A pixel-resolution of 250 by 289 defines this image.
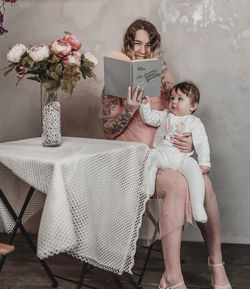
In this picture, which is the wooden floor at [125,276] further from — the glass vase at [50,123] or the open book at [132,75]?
the open book at [132,75]

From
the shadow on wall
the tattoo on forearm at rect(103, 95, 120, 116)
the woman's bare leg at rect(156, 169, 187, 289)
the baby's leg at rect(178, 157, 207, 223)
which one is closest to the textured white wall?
the shadow on wall

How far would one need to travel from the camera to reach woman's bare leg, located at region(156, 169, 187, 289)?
7.97 feet

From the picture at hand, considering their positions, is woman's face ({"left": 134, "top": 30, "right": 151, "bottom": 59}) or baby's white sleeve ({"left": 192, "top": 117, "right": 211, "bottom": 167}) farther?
woman's face ({"left": 134, "top": 30, "right": 151, "bottom": 59})

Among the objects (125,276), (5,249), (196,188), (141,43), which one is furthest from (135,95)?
(5,249)

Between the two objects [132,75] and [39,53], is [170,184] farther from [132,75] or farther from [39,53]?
[39,53]

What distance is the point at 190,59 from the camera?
3.31 meters

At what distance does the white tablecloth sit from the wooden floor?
447 millimetres

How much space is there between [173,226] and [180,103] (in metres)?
0.71

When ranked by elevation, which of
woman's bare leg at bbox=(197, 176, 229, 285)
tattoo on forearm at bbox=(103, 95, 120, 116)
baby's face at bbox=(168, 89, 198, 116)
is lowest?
woman's bare leg at bbox=(197, 176, 229, 285)

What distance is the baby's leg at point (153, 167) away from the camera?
2525 millimetres

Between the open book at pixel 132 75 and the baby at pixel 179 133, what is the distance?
0.34 feet

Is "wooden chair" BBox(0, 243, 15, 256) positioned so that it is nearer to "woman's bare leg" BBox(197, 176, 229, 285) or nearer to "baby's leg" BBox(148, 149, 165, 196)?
"baby's leg" BBox(148, 149, 165, 196)

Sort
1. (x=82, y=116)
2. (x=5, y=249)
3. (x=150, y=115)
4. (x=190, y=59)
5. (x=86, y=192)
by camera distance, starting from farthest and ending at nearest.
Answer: (x=82, y=116)
(x=190, y=59)
(x=150, y=115)
(x=86, y=192)
(x=5, y=249)

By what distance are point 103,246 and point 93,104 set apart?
1466 millimetres
